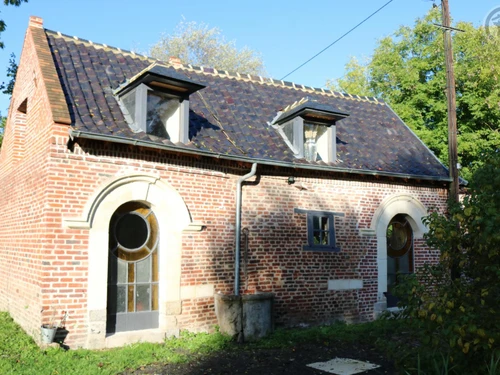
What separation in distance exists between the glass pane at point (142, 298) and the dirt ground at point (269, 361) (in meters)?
1.78

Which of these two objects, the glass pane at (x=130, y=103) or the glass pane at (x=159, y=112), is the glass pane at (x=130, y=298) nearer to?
the glass pane at (x=159, y=112)

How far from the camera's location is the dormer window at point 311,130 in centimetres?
1147

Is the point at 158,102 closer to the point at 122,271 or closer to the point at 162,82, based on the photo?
the point at 162,82

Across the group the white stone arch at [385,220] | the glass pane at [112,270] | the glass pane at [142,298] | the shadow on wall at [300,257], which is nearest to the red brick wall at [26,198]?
the glass pane at [112,270]

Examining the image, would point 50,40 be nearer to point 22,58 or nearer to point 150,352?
point 22,58

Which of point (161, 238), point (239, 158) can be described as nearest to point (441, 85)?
point (239, 158)

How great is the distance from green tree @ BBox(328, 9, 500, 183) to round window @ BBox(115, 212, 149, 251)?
594 inches

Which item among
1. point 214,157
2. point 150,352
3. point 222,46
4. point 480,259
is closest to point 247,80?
point 214,157

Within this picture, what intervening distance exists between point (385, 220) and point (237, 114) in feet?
15.4

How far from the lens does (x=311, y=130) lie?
1184cm

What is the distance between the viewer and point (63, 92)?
8930mm

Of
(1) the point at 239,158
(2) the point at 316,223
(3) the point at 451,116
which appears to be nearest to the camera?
(1) the point at 239,158

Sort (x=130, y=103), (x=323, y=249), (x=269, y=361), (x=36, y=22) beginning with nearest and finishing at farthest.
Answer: (x=269, y=361) < (x=130, y=103) < (x=36, y=22) < (x=323, y=249)

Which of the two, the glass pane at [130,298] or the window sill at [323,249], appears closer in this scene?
the glass pane at [130,298]
